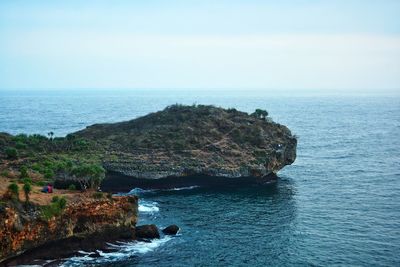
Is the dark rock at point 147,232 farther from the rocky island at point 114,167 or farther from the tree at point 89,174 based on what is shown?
the tree at point 89,174

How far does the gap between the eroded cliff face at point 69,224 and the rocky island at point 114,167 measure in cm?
12

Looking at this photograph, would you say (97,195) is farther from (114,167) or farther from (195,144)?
(195,144)

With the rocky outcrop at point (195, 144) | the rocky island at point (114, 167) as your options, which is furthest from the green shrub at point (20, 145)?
the rocky outcrop at point (195, 144)

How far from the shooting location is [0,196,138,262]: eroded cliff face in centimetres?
5528

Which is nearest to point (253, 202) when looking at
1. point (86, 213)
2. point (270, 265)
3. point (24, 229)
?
point (270, 265)

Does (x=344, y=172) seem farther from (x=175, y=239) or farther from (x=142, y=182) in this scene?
(x=175, y=239)

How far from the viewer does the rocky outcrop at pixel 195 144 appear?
96688 mm

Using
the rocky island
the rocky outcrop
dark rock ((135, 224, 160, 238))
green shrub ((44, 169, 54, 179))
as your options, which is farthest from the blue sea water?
green shrub ((44, 169, 54, 179))

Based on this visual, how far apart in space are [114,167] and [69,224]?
111 feet

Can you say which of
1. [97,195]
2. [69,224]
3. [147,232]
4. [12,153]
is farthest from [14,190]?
[12,153]

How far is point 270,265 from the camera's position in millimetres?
56406

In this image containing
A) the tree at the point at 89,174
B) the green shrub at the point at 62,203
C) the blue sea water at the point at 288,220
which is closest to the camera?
the blue sea water at the point at 288,220

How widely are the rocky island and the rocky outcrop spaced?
22 centimetres

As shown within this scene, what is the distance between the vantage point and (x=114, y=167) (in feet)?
309
